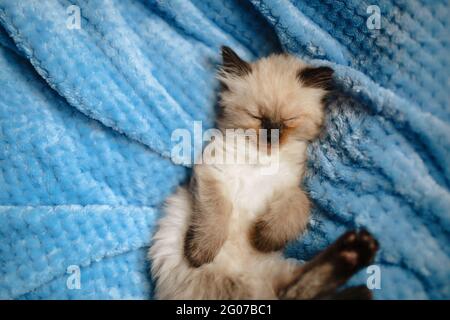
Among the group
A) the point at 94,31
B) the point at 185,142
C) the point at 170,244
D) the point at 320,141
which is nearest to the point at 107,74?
the point at 94,31

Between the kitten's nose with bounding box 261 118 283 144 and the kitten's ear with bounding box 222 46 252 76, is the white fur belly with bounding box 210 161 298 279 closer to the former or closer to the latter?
the kitten's nose with bounding box 261 118 283 144

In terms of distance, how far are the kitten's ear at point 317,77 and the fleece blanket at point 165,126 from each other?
41 millimetres

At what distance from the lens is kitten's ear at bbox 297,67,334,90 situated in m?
1.13

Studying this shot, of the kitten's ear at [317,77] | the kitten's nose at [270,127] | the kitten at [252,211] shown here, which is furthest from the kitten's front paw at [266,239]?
the kitten's ear at [317,77]

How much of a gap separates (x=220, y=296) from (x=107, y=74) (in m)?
0.71

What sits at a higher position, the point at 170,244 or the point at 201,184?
the point at 201,184

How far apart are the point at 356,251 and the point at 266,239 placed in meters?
0.25

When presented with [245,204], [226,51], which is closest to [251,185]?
[245,204]

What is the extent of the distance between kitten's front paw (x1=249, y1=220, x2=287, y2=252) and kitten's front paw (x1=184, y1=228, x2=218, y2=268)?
0.12 meters

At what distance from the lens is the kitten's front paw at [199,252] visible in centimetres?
110

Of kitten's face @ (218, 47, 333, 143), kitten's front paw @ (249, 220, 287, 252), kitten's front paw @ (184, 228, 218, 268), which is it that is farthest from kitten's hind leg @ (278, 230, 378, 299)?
kitten's face @ (218, 47, 333, 143)

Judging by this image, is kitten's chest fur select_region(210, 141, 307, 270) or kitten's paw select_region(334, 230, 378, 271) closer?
kitten's paw select_region(334, 230, 378, 271)

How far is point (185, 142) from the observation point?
127 cm
